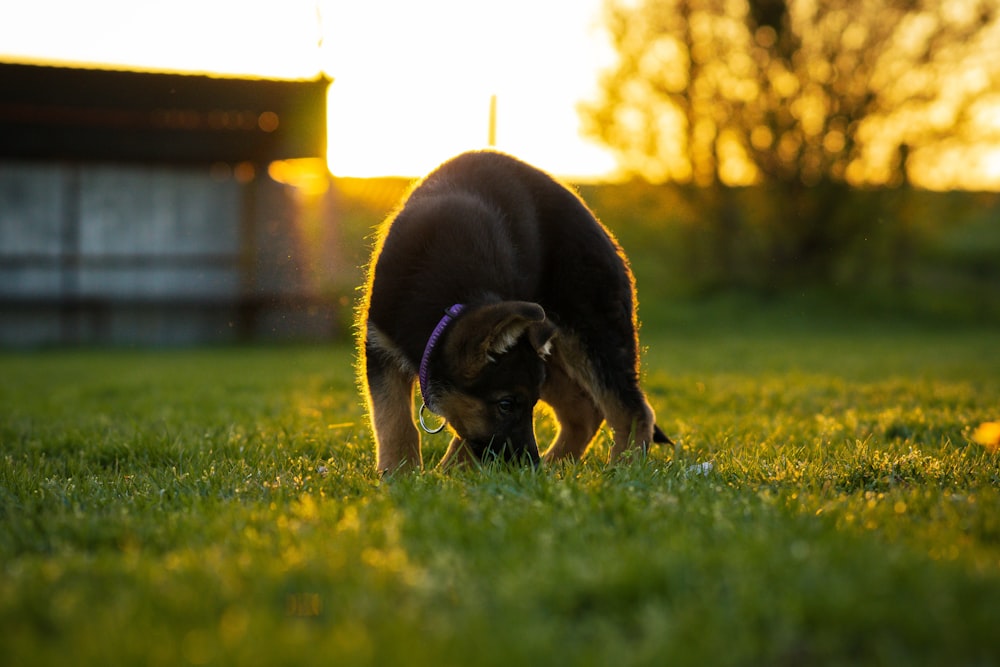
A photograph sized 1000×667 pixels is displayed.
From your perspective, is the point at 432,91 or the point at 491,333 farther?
the point at 432,91

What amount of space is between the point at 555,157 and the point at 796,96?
794cm

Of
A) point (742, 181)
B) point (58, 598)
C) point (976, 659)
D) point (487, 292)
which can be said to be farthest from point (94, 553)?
point (742, 181)

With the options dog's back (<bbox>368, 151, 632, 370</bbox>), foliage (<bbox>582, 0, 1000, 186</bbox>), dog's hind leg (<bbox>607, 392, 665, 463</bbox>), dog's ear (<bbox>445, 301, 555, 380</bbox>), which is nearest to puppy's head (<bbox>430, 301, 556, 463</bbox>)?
dog's ear (<bbox>445, 301, 555, 380</bbox>)

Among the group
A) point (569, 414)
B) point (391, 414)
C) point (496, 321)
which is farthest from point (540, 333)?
point (569, 414)

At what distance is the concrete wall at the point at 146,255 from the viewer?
17.9 m

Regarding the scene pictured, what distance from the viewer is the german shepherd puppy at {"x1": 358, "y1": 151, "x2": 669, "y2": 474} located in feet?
14.2

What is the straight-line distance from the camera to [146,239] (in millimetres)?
18250

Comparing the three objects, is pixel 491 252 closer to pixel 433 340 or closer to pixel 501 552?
pixel 433 340

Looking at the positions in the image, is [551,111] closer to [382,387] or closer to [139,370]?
[139,370]

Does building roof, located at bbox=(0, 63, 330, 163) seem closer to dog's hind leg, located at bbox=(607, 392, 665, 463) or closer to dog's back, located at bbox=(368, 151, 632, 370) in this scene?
dog's back, located at bbox=(368, 151, 632, 370)

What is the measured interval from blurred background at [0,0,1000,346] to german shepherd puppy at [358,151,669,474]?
2.47ft

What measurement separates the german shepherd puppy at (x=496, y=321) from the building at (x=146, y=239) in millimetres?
12776

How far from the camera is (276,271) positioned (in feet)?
59.6

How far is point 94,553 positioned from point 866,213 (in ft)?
80.8
